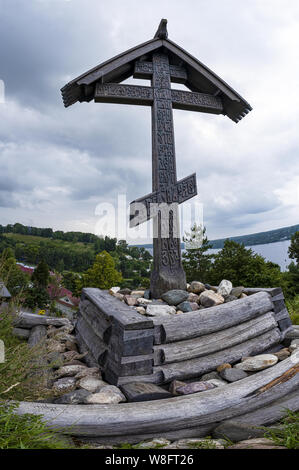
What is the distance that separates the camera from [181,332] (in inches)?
147

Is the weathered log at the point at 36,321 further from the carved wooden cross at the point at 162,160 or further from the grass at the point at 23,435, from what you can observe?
the grass at the point at 23,435

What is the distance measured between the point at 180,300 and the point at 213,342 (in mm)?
951

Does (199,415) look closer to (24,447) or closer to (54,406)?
(54,406)

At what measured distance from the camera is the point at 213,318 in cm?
408

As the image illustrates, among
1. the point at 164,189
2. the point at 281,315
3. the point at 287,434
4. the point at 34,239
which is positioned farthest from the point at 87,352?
the point at 34,239

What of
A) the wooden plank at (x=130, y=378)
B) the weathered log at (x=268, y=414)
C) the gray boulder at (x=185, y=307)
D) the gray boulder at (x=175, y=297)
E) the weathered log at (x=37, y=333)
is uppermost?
the gray boulder at (x=175, y=297)

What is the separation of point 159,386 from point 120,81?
5.67 m

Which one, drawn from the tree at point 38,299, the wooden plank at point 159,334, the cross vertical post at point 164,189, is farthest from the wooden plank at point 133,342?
the tree at point 38,299

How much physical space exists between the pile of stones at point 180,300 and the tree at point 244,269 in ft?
16.5

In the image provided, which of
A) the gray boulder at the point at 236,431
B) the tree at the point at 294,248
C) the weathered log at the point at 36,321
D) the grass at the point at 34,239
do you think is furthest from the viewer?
the grass at the point at 34,239

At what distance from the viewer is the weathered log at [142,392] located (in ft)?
9.58

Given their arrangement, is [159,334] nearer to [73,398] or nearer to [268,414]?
[73,398]

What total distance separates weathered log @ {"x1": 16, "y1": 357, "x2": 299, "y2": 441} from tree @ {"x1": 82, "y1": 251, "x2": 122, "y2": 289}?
46.4ft

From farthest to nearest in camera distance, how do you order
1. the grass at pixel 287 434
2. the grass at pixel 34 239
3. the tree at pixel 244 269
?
the grass at pixel 34 239, the tree at pixel 244 269, the grass at pixel 287 434
